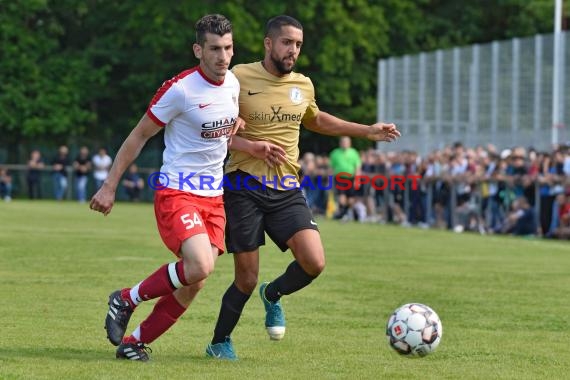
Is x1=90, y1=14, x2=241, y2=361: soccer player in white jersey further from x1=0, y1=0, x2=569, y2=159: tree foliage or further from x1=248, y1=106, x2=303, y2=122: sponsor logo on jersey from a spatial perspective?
x1=0, y1=0, x2=569, y2=159: tree foliage

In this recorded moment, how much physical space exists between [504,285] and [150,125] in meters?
7.19

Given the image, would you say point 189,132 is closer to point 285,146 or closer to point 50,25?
point 285,146

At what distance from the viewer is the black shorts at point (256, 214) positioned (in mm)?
9141

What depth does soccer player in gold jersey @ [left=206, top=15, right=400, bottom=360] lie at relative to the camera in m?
9.12

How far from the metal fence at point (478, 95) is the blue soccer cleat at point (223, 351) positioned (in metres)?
21.2

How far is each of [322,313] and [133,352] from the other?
336 centimetres

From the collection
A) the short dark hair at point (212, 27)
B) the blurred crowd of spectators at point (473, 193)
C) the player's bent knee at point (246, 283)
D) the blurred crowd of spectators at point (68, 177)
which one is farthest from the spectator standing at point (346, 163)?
the short dark hair at point (212, 27)

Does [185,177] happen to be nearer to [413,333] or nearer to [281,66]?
[281,66]

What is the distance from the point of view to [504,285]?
14.9 metres

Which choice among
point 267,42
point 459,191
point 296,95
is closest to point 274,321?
point 296,95

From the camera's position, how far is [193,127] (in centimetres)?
865

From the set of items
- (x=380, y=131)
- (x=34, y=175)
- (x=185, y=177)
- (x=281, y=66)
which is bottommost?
(x=34, y=175)

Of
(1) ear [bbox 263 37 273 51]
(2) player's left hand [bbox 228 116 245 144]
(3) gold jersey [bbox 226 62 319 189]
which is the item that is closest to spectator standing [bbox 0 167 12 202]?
(3) gold jersey [bbox 226 62 319 189]

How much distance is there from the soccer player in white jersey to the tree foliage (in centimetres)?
4278
